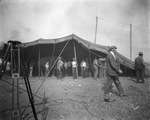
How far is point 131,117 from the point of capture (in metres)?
3.05

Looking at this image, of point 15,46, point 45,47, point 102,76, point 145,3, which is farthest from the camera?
point 45,47

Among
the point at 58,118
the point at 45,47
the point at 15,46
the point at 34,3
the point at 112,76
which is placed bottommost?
the point at 58,118

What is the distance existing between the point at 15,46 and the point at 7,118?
Answer: 6.57ft

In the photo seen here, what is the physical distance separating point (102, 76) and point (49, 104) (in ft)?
21.5

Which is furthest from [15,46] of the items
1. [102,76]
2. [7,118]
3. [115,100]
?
[102,76]

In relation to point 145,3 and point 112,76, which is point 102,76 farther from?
point 145,3

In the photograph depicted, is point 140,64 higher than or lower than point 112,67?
higher

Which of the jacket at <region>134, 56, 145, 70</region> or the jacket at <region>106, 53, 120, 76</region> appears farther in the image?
the jacket at <region>134, 56, 145, 70</region>

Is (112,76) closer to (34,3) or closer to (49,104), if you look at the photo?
(49,104)

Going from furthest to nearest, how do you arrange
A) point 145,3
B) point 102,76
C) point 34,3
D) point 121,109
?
point 102,76
point 34,3
point 145,3
point 121,109

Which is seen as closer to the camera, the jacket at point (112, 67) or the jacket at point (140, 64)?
the jacket at point (112, 67)

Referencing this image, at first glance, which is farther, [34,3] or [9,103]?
[34,3]

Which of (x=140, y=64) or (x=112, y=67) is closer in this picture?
(x=112, y=67)

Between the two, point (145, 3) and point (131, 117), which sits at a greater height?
point (145, 3)
